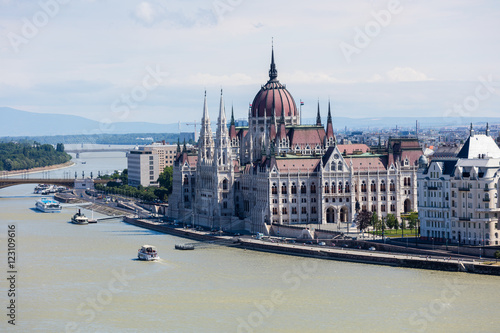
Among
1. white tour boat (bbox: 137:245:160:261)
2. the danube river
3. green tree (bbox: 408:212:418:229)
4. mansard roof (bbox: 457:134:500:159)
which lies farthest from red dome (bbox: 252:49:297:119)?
white tour boat (bbox: 137:245:160:261)

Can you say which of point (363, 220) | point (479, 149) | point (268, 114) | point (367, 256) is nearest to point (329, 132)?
point (268, 114)

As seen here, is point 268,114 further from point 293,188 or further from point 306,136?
point 293,188

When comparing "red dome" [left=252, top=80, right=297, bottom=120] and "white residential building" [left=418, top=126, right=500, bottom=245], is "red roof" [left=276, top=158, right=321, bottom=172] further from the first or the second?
"white residential building" [left=418, top=126, right=500, bottom=245]

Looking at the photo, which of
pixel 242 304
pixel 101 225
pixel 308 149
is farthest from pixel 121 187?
pixel 242 304

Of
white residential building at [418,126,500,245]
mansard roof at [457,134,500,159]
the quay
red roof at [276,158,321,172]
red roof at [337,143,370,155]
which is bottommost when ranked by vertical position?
the quay

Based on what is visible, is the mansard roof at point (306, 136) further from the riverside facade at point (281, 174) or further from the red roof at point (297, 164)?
the red roof at point (297, 164)

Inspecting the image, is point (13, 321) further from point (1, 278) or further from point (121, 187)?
point (121, 187)
